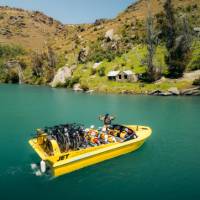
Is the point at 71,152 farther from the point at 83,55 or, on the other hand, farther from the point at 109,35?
the point at 109,35

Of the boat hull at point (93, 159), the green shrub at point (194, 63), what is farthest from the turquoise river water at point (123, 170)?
the green shrub at point (194, 63)

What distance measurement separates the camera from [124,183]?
21969 millimetres

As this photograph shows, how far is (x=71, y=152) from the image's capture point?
23516 mm

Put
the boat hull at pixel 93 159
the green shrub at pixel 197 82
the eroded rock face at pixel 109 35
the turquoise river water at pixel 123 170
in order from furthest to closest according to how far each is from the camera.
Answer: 1. the eroded rock face at pixel 109 35
2. the green shrub at pixel 197 82
3. the boat hull at pixel 93 159
4. the turquoise river water at pixel 123 170

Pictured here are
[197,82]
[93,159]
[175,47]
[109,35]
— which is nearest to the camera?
[93,159]

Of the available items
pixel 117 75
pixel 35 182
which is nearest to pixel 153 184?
pixel 35 182

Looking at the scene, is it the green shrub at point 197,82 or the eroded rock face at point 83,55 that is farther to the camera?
the eroded rock face at point 83,55

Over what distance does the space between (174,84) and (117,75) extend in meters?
19.8

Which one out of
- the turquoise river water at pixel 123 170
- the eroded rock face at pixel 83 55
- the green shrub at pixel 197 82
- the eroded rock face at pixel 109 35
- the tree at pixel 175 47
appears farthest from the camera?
the eroded rock face at pixel 109 35

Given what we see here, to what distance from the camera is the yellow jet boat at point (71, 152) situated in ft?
74.6

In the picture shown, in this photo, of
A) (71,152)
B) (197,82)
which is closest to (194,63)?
(197,82)

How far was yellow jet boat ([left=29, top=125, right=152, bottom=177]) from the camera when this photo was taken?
74.6 feet

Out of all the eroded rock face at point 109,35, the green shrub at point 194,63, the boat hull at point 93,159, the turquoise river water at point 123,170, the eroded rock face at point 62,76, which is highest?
the eroded rock face at point 109,35

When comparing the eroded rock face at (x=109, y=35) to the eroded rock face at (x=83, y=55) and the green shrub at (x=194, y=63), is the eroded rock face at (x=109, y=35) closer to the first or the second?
the eroded rock face at (x=83, y=55)
